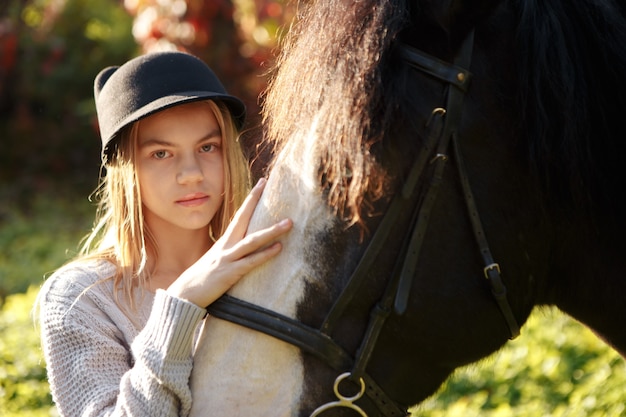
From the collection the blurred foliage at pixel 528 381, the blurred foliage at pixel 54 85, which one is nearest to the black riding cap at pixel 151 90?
the blurred foliage at pixel 528 381

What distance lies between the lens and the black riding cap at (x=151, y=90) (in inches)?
82.9

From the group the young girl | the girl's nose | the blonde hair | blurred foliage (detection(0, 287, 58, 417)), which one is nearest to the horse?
the young girl

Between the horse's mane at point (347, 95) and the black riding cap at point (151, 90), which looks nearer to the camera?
the horse's mane at point (347, 95)

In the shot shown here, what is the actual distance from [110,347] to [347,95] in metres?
0.97

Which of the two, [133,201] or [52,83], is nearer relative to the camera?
[133,201]

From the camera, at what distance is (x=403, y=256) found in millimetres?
1552

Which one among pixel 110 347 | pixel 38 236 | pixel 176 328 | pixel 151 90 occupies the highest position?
pixel 151 90

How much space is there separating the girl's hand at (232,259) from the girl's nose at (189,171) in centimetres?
48

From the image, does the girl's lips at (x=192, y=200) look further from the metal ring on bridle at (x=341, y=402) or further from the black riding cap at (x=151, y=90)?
the metal ring on bridle at (x=341, y=402)

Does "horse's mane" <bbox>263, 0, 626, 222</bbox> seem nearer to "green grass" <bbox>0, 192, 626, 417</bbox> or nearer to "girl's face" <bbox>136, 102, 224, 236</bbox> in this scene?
"girl's face" <bbox>136, 102, 224, 236</bbox>

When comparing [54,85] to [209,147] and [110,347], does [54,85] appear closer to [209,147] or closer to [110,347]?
[209,147]

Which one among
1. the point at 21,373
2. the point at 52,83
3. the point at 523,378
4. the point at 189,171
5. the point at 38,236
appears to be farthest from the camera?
the point at 52,83

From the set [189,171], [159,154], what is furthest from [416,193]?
[159,154]

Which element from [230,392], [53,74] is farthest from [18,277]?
[230,392]
